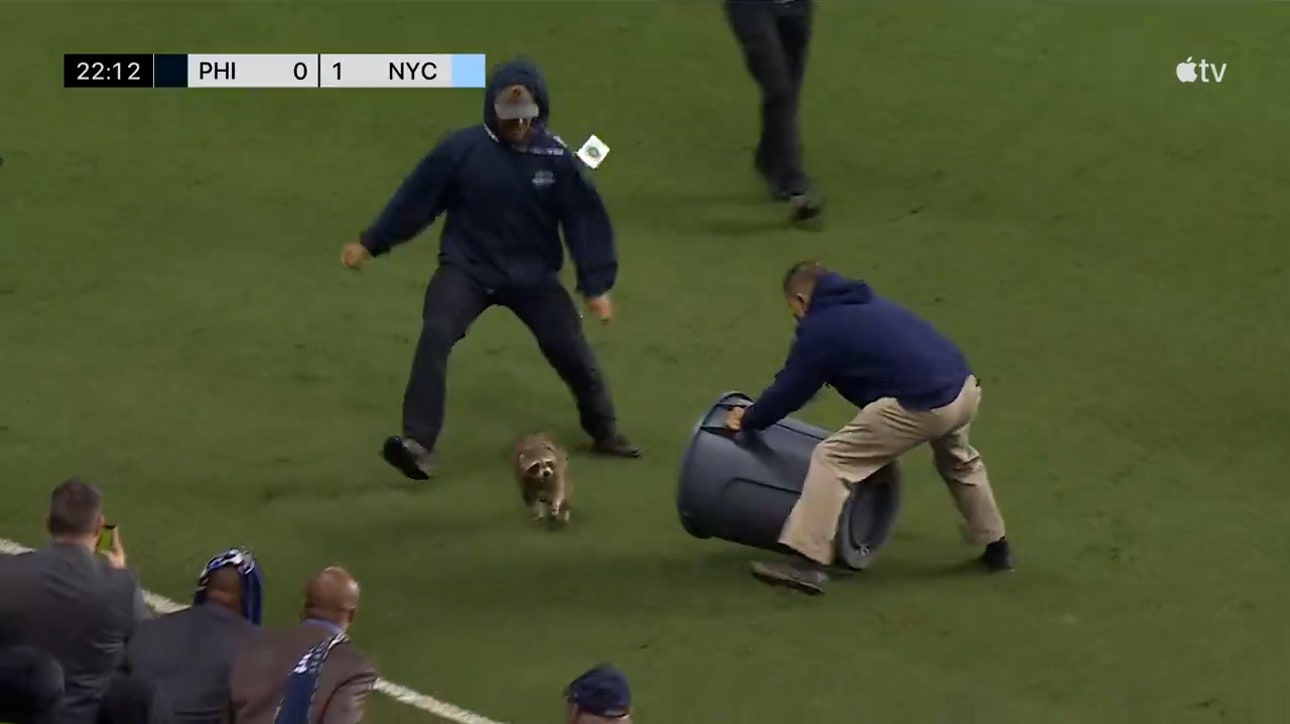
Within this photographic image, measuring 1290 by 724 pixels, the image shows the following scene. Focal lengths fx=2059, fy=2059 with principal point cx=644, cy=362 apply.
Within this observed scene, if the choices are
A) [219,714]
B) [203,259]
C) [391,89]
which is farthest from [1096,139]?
[219,714]

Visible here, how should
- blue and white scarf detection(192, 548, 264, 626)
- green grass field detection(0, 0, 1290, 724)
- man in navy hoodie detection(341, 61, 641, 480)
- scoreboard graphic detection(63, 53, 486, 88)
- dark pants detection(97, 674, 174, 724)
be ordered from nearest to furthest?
dark pants detection(97, 674, 174, 724)
blue and white scarf detection(192, 548, 264, 626)
green grass field detection(0, 0, 1290, 724)
man in navy hoodie detection(341, 61, 641, 480)
scoreboard graphic detection(63, 53, 486, 88)

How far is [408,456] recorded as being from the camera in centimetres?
1048

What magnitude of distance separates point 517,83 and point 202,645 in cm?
418

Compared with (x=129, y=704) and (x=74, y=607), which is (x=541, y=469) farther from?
(x=129, y=704)

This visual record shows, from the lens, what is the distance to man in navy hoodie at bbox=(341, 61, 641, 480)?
10531mm

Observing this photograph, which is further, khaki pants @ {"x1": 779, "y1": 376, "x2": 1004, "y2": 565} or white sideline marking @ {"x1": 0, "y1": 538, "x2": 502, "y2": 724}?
khaki pants @ {"x1": 779, "y1": 376, "x2": 1004, "y2": 565}

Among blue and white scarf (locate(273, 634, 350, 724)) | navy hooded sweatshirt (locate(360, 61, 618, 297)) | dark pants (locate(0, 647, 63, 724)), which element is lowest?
blue and white scarf (locate(273, 634, 350, 724))

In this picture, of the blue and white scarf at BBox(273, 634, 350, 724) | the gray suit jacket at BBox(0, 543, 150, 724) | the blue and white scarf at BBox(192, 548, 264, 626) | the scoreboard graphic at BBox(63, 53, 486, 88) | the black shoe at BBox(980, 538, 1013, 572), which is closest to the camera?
the blue and white scarf at BBox(273, 634, 350, 724)

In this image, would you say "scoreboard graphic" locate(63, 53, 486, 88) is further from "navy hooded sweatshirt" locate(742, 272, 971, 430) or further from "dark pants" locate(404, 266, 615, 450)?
"navy hooded sweatshirt" locate(742, 272, 971, 430)

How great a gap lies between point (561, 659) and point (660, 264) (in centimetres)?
571

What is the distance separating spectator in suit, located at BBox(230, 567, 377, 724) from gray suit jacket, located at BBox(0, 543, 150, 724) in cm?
48

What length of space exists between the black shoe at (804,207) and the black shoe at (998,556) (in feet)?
17.3

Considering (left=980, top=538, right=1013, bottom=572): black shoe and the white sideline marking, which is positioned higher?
(left=980, top=538, right=1013, bottom=572): black shoe

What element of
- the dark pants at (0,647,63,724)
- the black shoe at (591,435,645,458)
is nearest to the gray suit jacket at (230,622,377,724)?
the dark pants at (0,647,63,724)
